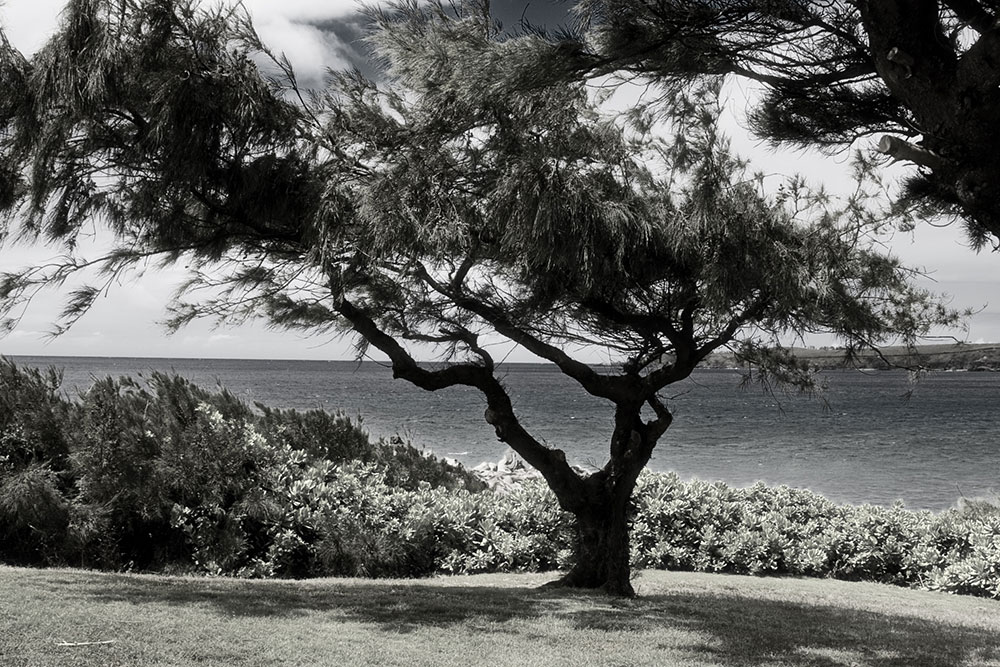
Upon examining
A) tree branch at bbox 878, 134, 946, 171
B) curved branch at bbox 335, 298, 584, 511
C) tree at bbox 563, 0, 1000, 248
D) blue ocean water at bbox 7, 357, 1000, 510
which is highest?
tree at bbox 563, 0, 1000, 248

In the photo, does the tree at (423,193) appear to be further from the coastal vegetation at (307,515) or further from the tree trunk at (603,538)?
the coastal vegetation at (307,515)

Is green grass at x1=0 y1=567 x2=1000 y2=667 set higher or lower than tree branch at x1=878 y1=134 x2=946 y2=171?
lower

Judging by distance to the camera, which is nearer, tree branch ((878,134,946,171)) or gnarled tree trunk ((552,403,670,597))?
tree branch ((878,134,946,171))

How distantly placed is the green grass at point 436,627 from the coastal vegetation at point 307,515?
5.41 ft

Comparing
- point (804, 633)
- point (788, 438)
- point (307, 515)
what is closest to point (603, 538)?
point (804, 633)

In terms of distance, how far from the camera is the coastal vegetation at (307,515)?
9.92m

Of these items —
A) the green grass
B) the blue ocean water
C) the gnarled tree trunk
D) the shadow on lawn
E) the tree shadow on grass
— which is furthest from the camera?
the blue ocean water

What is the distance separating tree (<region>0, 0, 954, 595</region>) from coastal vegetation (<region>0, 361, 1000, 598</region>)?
3.54 m

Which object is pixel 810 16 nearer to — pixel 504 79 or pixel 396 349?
pixel 504 79

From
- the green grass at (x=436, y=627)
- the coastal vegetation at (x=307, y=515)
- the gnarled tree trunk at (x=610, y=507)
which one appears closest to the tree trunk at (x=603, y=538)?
the gnarled tree trunk at (x=610, y=507)

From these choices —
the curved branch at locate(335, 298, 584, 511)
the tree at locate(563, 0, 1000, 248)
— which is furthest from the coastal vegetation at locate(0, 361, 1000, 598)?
the tree at locate(563, 0, 1000, 248)

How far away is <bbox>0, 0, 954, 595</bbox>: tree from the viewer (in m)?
5.40

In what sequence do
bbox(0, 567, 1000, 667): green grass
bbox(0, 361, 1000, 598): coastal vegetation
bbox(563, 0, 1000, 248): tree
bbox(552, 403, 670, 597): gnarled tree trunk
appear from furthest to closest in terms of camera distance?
1. bbox(0, 361, 1000, 598): coastal vegetation
2. bbox(552, 403, 670, 597): gnarled tree trunk
3. bbox(0, 567, 1000, 667): green grass
4. bbox(563, 0, 1000, 248): tree

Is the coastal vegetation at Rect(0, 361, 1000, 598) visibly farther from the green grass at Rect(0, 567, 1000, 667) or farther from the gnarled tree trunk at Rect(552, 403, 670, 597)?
the gnarled tree trunk at Rect(552, 403, 670, 597)
